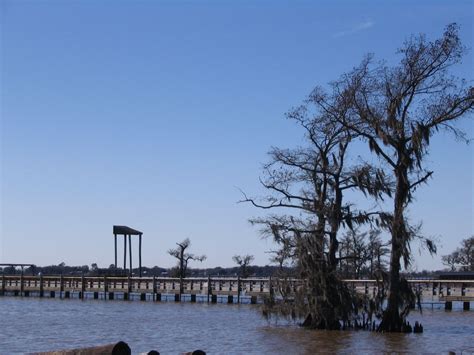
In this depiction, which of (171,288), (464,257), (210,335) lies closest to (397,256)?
(210,335)

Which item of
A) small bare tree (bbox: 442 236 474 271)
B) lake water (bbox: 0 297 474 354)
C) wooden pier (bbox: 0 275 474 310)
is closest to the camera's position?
lake water (bbox: 0 297 474 354)

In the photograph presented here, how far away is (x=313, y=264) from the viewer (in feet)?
89.5

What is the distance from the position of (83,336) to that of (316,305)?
28.2 ft

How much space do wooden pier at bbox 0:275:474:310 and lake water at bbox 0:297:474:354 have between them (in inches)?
67.6

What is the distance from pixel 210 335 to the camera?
27969 mm

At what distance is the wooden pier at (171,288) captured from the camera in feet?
141

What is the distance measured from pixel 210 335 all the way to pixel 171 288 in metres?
28.6

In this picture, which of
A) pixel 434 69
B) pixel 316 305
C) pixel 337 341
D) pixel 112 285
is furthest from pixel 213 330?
pixel 112 285

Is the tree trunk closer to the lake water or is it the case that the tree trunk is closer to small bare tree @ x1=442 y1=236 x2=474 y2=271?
the lake water

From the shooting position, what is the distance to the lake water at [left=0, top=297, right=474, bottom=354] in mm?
22891

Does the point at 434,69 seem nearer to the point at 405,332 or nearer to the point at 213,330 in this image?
the point at 405,332

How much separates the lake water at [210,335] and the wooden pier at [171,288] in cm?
172

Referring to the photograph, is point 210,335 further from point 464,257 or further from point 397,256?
point 464,257

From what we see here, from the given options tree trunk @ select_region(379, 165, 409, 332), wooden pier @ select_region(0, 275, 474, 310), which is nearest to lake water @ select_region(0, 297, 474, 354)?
tree trunk @ select_region(379, 165, 409, 332)
